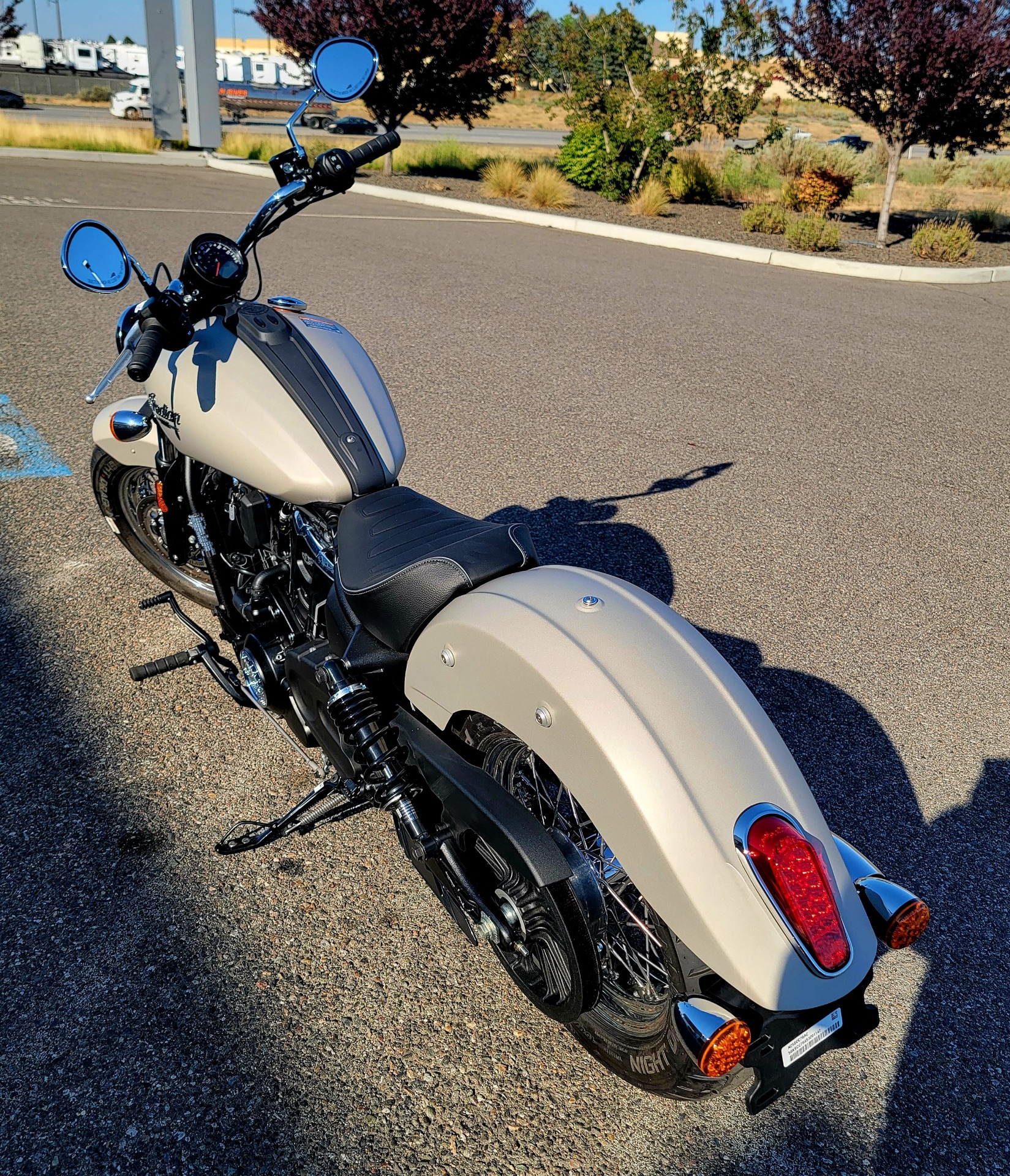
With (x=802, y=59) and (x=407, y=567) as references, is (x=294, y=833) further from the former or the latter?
(x=802, y=59)

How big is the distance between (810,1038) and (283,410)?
1.92 meters

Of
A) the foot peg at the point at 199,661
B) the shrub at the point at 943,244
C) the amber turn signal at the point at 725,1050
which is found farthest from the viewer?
the shrub at the point at 943,244

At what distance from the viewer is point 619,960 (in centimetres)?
207

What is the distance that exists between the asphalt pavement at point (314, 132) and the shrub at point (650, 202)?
595 inches

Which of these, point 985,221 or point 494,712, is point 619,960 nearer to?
point 494,712

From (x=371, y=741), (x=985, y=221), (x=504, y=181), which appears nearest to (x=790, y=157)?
(x=985, y=221)

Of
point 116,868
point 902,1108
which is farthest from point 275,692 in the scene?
point 902,1108

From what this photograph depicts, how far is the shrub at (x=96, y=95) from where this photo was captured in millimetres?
47844

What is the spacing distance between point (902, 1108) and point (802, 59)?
15450 millimetres

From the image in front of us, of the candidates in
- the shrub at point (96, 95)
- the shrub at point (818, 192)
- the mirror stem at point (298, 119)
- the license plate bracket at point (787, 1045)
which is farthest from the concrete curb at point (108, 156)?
the shrub at point (96, 95)

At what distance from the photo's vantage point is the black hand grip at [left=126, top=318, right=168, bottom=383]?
7.56ft

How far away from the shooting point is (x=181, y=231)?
37.7 ft

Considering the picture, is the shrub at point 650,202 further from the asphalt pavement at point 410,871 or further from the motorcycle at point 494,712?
the motorcycle at point 494,712

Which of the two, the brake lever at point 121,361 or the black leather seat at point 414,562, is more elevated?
the brake lever at point 121,361
